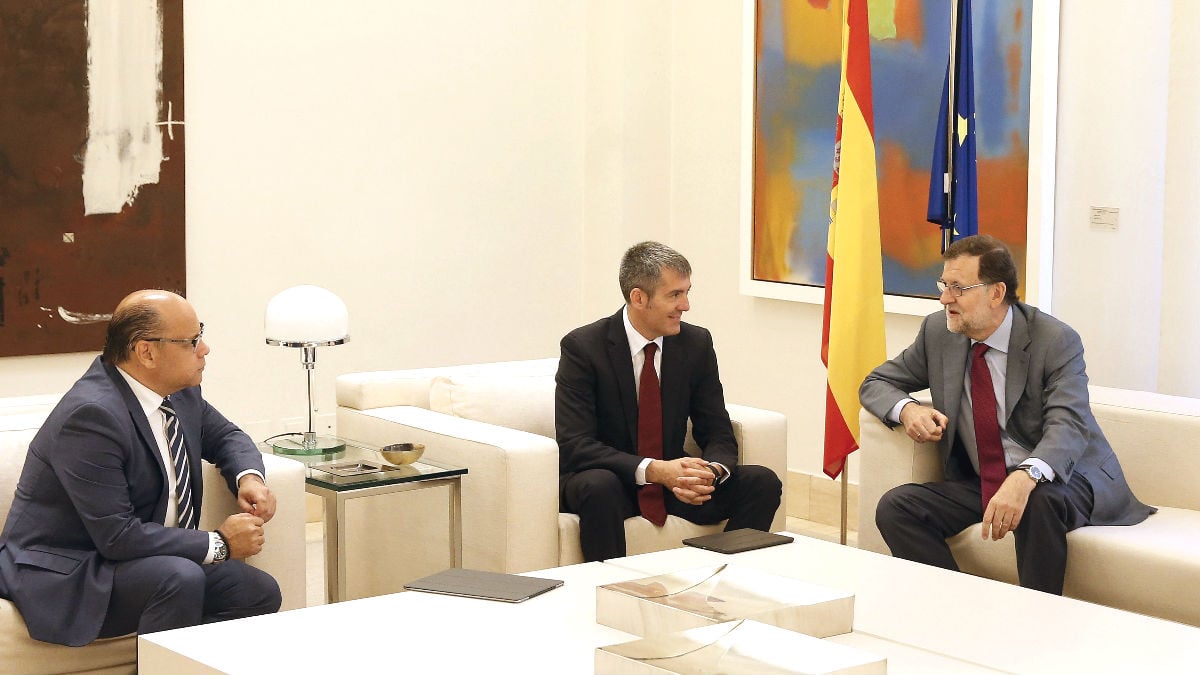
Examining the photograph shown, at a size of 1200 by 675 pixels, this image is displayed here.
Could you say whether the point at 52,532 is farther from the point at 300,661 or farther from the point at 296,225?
the point at 296,225

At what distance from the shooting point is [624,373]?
491 cm

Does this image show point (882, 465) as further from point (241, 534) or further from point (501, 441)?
point (241, 534)

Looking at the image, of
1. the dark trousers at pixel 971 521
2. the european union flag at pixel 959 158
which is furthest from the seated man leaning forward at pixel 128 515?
the european union flag at pixel 959 158

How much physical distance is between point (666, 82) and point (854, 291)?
222 cm

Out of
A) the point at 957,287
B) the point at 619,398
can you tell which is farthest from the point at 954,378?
the point at 619,398

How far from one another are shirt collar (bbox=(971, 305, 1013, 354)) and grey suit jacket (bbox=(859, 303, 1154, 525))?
2cm

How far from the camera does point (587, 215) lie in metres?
7.48

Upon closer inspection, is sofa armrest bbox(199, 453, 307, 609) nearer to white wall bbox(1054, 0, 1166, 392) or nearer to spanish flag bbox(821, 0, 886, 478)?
spanish flag bbox(821, 0, 886, 478)

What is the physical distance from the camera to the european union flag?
5605 millimetres

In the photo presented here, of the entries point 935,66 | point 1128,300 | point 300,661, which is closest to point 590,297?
point 935,66

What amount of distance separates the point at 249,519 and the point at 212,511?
1.20 ft

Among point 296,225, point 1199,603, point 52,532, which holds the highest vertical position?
point 296,225

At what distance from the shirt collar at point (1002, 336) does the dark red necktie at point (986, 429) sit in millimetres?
28

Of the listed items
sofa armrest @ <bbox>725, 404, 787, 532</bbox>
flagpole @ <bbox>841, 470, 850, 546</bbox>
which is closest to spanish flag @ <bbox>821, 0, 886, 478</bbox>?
flagpole @ <bbox>841, 470, 850, 546</bbox>
